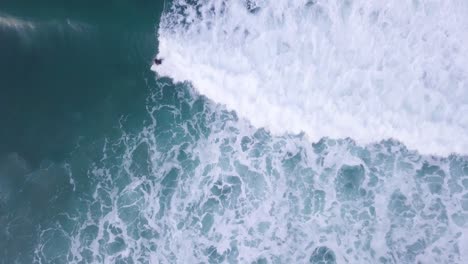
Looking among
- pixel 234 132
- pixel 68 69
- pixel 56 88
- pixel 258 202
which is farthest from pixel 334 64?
pixel 56 88

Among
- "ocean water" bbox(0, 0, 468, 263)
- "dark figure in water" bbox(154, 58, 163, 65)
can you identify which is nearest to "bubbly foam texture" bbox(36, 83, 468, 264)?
"ocean water" bbox(0, 0, 468, 263)

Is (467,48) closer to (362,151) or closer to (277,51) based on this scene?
(362,151)

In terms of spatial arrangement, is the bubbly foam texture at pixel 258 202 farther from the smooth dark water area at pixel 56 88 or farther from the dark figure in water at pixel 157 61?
the dark figure in water at pixel 157 61

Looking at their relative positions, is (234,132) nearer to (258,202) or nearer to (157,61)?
(258,202)

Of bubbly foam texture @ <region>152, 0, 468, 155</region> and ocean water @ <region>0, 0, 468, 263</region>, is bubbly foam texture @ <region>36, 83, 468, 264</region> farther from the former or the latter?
bubbly foam texture @ <region>152, 0, 468, 155</region>

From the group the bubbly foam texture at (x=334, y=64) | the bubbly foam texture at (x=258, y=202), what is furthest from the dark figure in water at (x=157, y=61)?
the bubbly foam texture at (x=258, y=202)

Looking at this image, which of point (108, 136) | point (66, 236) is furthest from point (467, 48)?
point (66, 236)
